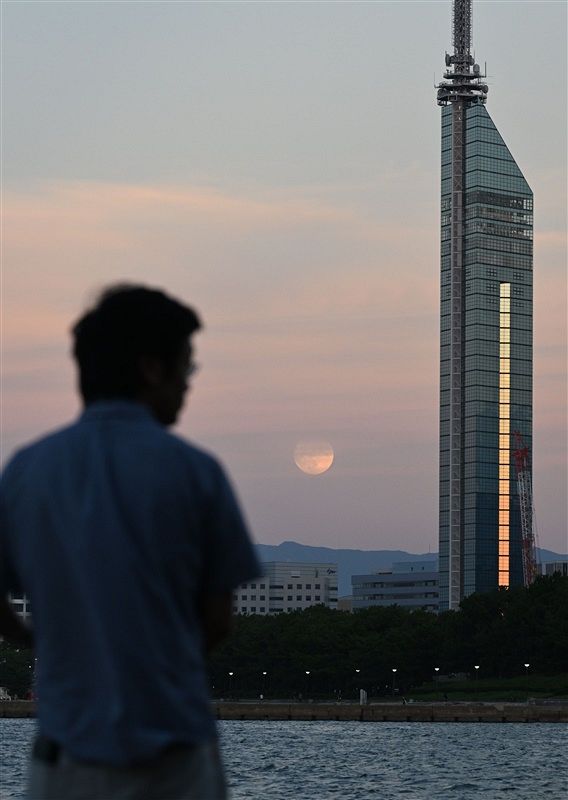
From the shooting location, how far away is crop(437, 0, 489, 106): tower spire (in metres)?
182

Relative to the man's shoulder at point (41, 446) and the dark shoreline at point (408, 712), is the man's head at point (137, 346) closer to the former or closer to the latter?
the man's shoulder at point (41, 446)

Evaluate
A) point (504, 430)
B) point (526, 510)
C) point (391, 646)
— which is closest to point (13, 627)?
point (391, 646)

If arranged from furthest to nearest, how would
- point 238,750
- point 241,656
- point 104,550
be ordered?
point 241,656 < point 238,750 < point 104,550

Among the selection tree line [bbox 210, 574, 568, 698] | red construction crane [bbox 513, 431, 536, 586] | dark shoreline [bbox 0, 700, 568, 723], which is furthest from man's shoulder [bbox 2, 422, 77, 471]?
red construction crane [bbox 513, 431, 536, 586]

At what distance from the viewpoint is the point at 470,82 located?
7224 inches

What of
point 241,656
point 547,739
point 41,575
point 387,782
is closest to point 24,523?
point 41,575

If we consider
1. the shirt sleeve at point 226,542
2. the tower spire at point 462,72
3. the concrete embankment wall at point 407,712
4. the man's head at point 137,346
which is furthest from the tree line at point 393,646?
the shirt sleeve at point 226,542

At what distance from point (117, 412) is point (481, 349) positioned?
6926 inches

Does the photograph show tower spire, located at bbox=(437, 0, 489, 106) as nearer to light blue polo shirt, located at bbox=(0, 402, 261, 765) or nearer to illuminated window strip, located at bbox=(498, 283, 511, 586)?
illuminated window strip, located at bbox=(498, 283, 511, 586)

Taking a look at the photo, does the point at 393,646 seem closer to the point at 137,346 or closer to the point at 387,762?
the point at 387,762

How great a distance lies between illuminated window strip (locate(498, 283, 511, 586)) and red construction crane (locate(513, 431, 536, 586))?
1139mm

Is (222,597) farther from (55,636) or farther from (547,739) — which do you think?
(547,739)

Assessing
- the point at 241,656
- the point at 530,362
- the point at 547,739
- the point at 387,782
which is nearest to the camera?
the point at 387,782

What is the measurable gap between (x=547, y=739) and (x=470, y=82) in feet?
346
